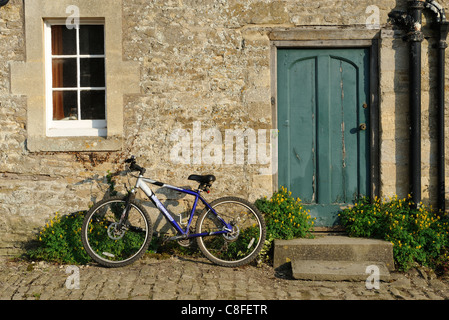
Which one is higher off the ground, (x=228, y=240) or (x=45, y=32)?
(x=45, y=32)

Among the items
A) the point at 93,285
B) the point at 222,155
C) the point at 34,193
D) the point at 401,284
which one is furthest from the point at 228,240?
the point at 34,193

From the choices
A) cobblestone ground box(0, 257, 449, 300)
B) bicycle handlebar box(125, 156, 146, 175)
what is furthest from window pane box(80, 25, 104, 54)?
cobblestone ground box(0, 257, 449, 300)

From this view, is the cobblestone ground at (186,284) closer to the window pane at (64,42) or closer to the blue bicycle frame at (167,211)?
the blue bicycle frame at (167,211)

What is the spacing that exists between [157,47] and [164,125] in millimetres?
975

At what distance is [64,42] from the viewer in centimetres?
628

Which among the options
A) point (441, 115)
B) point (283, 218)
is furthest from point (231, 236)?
point (441, 115)

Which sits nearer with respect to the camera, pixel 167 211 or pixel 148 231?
pixel 148 231

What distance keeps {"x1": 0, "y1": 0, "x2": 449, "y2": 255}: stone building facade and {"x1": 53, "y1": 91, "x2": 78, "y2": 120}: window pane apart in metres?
0.20

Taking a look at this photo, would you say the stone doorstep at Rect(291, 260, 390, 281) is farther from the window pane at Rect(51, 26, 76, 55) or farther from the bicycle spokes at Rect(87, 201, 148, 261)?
the window pane at Rect(51, 26, 76, 55)

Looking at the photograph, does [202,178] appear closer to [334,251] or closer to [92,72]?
[334,251]

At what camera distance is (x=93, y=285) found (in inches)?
195

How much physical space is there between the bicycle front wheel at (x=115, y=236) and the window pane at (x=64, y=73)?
1734mm

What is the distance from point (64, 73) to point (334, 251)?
4027 millimetres
